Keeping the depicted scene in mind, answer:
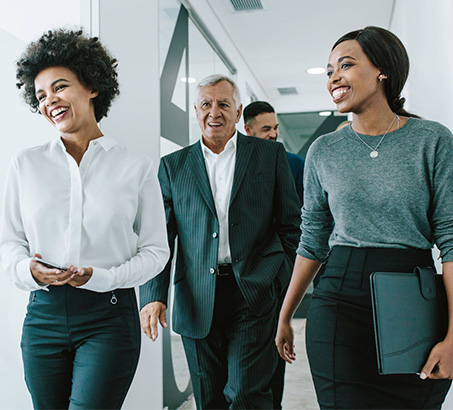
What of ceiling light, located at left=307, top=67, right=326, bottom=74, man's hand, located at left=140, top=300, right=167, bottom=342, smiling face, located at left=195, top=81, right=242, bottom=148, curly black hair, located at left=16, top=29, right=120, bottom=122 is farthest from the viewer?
ceiling light, located at left=307, top=67, right=326, bottom=74

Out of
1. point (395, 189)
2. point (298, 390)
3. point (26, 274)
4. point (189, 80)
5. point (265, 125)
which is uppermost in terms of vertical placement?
point (189, 80)

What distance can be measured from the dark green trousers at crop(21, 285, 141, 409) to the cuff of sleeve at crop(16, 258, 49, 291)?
0.20 feet

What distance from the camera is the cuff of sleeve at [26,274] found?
4.59 ft

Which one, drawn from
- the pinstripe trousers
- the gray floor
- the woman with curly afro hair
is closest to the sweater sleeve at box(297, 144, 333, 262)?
the woman with curly afro hair

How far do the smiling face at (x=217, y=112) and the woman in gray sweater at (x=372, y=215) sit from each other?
83 cm

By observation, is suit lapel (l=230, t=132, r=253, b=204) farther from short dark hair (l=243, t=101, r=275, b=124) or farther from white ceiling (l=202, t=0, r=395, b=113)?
white ceiling (l=202, t=0, r=395, b=113)

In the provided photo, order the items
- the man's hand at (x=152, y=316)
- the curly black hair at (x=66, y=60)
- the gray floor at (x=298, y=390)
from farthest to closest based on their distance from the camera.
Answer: the gray floor at (x=298, y=390)
the man's hand at (x=152, y=316)
the curly black hair at (x=66, y=60)

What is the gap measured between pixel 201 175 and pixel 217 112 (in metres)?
0.31

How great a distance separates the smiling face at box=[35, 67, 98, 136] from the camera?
5.21 ft

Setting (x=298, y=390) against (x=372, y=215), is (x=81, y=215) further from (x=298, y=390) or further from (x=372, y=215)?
(x=298, y=390)

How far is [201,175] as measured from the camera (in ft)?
7.08

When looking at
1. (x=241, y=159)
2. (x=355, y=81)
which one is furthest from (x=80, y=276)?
(x=241, y=159)

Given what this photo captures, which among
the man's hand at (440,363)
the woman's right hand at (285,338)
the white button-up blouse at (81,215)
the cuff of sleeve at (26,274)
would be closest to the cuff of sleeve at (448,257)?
the man's hand at (440,363)

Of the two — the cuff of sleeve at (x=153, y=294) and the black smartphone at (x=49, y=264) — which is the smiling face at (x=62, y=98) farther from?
the cuff of sleeve at (x=153, y=294)
